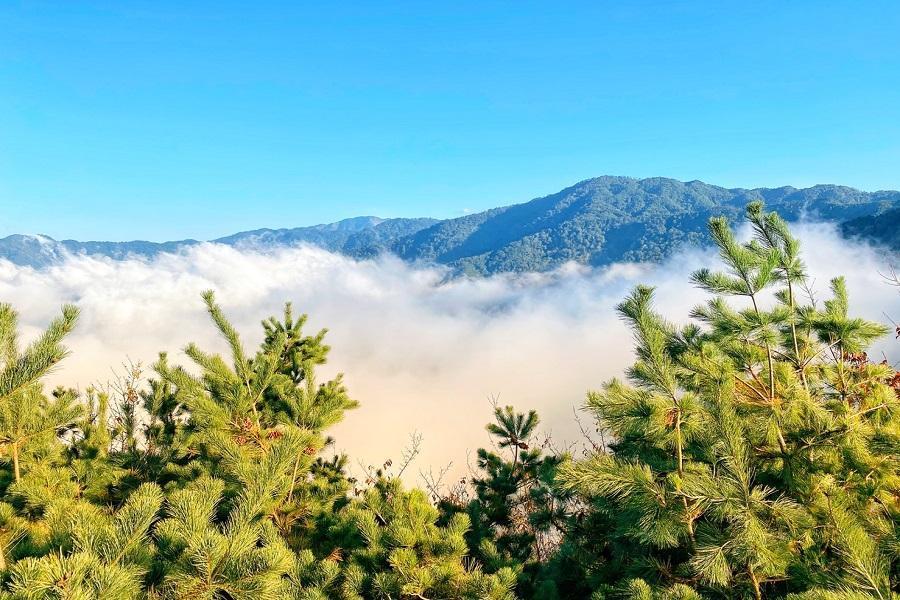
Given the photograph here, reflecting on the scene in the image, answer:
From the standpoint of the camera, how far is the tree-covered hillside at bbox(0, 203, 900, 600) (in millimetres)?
2830

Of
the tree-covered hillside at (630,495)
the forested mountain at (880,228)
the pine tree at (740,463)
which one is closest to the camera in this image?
the tree-covered hillside at (630,495)

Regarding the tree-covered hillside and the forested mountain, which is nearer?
the tree-covered hillside

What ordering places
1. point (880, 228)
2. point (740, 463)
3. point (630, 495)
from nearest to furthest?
point (740, 463) < point (630, 495) < point (880, 228)

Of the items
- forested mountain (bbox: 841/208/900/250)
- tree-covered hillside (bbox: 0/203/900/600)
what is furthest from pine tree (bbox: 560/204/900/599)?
forested mountain (bbox: 841/208/900/250)

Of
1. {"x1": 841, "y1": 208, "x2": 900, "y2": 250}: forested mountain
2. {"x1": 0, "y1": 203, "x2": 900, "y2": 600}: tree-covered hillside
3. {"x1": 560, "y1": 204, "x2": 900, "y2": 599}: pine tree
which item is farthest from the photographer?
{"x1": 841, "y1": 208, "x2": 900, "y2": 250}: forested mountain

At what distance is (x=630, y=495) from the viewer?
343 centimetres

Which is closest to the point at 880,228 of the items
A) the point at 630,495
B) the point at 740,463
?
the point at 740,463

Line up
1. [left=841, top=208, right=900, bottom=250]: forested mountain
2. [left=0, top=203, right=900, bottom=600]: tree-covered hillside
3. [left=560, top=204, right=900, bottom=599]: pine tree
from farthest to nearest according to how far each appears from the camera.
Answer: [left=841, top=208, right=900, bottom=250]: forested mountain, [left=560, top=204, right=900, bottom=599]: pine tree, [left=0, top=203, right=900, bottom=600]: tree-covered hillside

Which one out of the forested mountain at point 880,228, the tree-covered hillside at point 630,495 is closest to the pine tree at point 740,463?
the tree-covered hillside at point 630,495

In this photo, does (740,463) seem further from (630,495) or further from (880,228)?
(880,228)

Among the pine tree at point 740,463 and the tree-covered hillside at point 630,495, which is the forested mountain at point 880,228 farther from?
the pine tree at point 740,463

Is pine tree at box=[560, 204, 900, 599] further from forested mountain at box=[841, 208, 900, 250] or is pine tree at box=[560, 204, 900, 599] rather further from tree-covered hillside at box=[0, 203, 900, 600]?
forested mountain at box=[841, 208, 900, 250]

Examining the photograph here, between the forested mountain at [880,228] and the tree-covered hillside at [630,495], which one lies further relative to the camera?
the forested mountain at [880,228]

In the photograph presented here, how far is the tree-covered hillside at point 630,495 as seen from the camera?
283 centimetres
